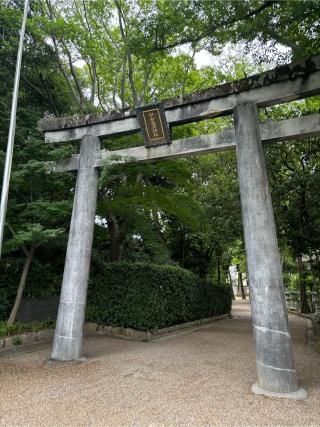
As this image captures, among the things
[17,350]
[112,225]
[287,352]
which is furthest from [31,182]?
[287,352]

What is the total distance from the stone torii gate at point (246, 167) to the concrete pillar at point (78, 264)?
2cm

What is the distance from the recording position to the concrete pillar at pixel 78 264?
18.9ft

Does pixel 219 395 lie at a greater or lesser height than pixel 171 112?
lesser

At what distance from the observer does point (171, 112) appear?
616cm

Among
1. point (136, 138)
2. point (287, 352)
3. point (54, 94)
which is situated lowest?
point (287, 352)

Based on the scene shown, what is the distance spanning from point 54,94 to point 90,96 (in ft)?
5.39

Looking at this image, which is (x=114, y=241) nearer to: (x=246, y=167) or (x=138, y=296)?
(x=138, y=296)

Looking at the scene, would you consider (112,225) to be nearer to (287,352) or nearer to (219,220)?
(219,220)

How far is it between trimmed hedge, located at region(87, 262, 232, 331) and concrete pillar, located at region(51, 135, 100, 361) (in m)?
3.38

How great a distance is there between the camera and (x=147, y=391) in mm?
4289

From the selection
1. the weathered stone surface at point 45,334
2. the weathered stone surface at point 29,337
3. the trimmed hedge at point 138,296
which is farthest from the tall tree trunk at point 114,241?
the weathered stone surface at point 29,337

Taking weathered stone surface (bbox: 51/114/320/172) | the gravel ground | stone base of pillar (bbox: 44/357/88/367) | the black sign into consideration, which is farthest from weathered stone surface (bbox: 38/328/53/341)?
the black sign

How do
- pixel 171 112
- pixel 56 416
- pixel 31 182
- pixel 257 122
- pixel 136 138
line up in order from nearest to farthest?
1. pixel 56 416
2. pixel 257 122
3. pixel 171 112
4. pixel 31 182
5. pixel 136 138

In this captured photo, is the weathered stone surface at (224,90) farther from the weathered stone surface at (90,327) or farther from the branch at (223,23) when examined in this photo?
the weathered stone surface at (90,327)
